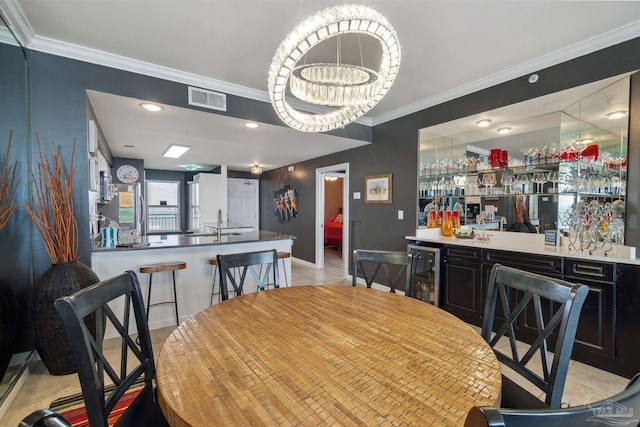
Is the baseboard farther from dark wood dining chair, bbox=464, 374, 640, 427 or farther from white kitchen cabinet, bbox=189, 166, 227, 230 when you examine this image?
white kitchen cabinet, bbox=189, 166, 227, 230

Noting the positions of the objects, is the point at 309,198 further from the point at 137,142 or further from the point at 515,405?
the point at 515,405

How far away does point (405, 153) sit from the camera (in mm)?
4008

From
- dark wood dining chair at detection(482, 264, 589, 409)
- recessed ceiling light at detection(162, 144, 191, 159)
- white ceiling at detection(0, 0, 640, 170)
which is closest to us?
dark wood dining chair at detection(482, 264, 589, 409)

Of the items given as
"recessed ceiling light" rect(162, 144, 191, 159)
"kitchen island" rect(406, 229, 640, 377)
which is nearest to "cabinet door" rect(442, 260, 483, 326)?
"kitchen island" rect(406, 229, 640, 377)

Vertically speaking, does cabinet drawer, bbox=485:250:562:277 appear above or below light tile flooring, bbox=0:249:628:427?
above

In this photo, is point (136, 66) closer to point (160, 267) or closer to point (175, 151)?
point (160, 267)

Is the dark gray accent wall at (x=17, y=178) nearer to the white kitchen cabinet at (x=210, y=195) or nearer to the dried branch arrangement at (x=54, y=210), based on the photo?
the dried branch arrangement at (x=54, y=210)

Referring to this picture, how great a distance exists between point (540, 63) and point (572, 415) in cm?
319

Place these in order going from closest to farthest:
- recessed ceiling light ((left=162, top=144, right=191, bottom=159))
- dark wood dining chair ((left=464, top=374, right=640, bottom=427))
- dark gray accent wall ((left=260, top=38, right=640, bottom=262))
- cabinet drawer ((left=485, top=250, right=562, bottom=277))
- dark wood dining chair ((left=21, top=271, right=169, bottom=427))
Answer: dark wood dining chair ((left=464, top=374, right=640, bottom=427))
dark wood dining chair ((left=21, top=271, right=169, bottom=427))
dark gray accent wall ((left=260, top=38, right=640, bottom=262))
cabinet drawer ((left=485, top=250, right=562, bottom=277))
recessed ceiling light ((left=162, top=144, right=191, bottom=159))

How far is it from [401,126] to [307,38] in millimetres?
3080

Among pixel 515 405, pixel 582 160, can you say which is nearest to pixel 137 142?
pixel 515 405

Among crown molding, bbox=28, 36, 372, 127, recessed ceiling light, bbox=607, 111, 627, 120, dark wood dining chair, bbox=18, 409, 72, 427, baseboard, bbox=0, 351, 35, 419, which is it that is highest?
crown molding, bbox=28, 36, 372, 127

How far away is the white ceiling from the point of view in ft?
6.44

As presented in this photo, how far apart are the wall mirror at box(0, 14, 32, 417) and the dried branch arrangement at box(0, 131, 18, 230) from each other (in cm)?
2
